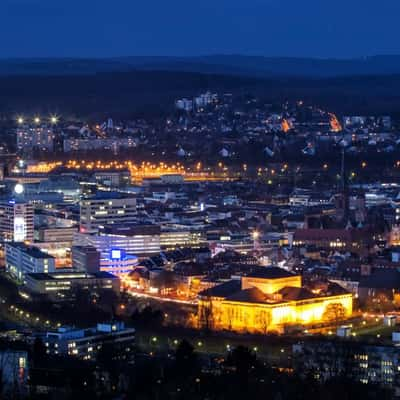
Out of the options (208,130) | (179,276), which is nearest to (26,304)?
(179,276)

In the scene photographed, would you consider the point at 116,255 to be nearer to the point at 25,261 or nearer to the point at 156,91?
the point at 25,261

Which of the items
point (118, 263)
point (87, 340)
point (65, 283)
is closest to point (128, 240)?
point (118, 263)

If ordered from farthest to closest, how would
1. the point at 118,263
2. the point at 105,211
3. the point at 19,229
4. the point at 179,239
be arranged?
the point at 105,211 → the point at 19,229 → the point at 179,239 → the point at 118,263

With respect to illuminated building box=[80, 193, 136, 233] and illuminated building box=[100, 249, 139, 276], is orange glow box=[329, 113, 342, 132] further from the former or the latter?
illuminated building box=[100, 249, 139, 276]

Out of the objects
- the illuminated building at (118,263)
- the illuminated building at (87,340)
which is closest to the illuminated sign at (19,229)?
the illuminated building at (118,263)

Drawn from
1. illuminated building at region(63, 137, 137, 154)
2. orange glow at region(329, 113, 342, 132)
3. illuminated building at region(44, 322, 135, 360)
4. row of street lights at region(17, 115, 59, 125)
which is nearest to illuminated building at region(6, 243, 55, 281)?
illuminated building at region(44, 322, 135, 360)
